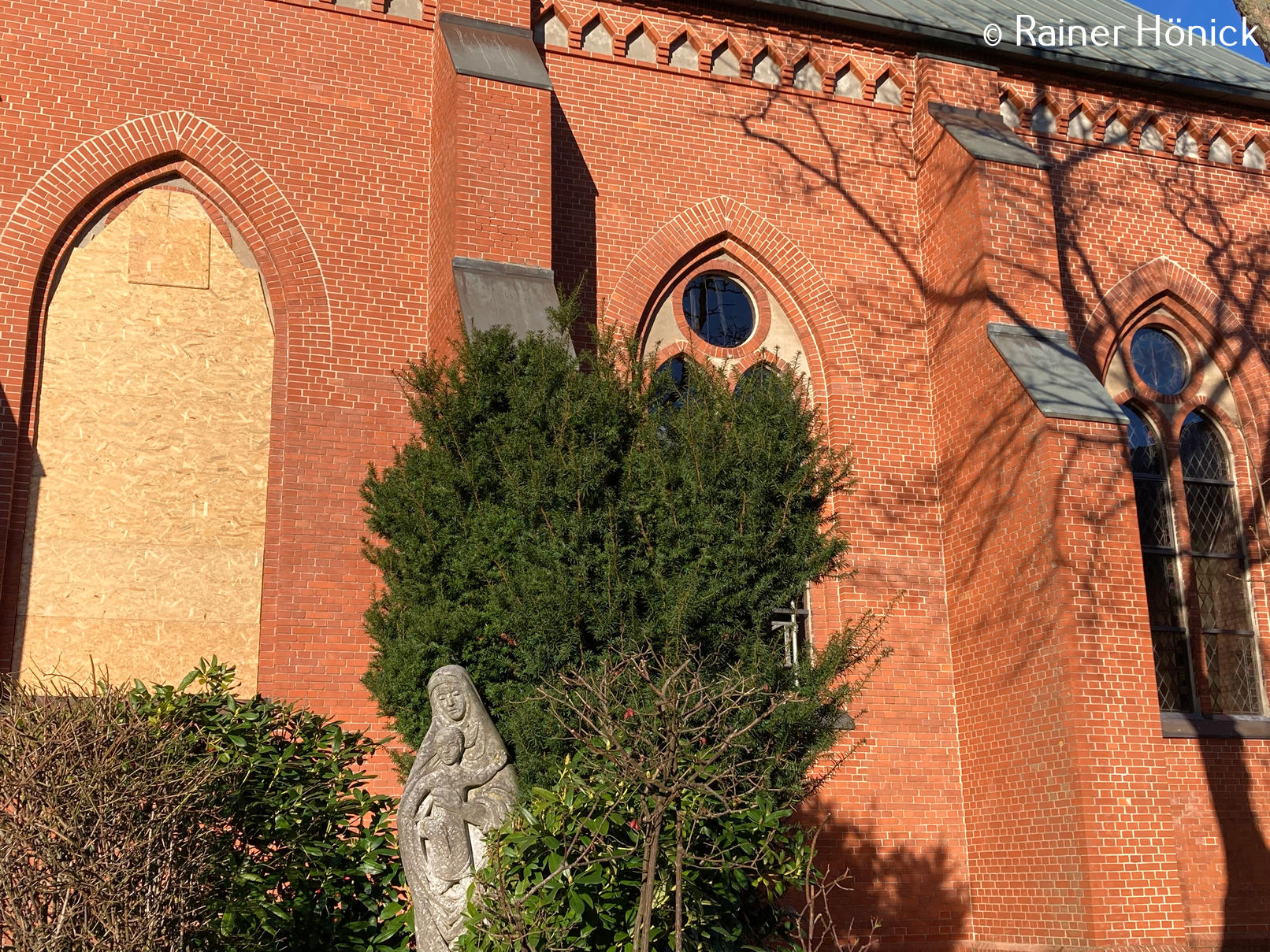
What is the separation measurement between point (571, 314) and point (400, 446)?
7.09ft

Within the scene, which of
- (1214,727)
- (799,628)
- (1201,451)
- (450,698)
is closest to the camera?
(450,698)

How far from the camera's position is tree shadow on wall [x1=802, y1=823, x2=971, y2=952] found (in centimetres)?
1115

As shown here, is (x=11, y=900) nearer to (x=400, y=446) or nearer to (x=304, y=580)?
(x=304, y=580)

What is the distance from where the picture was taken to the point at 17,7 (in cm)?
1070

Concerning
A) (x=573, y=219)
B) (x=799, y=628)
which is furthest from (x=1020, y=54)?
(x=799, y=628)

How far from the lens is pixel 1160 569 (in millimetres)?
13203

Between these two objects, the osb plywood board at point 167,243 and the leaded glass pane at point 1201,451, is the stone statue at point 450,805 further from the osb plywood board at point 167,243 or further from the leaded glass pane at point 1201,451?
the leaded glass pane at point 1201,451

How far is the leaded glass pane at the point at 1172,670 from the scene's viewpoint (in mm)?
12758

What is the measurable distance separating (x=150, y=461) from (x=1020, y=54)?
9.72 meters

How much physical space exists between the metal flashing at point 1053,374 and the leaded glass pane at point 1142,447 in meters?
2.11

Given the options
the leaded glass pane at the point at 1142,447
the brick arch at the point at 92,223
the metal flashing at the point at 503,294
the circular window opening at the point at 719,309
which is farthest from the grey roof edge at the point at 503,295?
the leaded glass pane at the point at 1142,447

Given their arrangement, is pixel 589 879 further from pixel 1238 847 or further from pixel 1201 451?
Answer: pixel 1201 451

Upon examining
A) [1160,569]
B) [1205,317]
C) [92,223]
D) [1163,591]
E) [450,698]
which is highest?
[1205,317]

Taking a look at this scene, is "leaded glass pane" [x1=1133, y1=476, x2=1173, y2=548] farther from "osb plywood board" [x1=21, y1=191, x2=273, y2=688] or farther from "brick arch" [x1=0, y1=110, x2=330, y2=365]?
"osb plywood board" [x1=21, y1=191, x2=273, y2=688]
